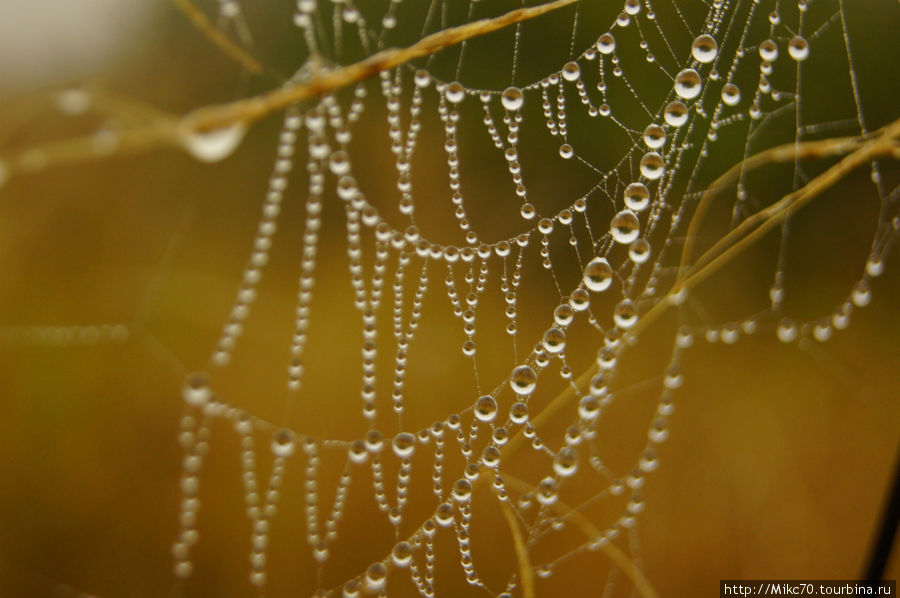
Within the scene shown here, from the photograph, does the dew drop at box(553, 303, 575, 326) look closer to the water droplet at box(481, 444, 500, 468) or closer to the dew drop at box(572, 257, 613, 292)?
the dew drop at box(572, 257, 613, 292)

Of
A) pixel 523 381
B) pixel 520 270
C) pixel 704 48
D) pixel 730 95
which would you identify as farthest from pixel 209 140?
pixel 520 270

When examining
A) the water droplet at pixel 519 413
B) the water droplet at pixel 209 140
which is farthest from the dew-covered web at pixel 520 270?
the water droplet at pixel 209 140

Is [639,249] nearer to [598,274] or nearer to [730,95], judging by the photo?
[598,274]

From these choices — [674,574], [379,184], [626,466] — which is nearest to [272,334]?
[379,184]

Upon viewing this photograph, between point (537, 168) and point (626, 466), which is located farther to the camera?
point (537, 168)

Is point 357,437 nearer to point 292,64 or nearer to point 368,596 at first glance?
point 368,596

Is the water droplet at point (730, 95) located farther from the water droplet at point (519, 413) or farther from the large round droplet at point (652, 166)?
the water droplet at point (519, 413)

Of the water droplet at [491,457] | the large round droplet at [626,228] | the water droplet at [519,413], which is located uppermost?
the large round droplet at [626,228]

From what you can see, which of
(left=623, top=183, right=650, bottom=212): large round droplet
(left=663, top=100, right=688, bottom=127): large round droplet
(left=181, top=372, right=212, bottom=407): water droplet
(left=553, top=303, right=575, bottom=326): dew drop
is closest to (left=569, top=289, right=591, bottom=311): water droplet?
(left=553, top=303, right=575, bottom=326): dew drop
